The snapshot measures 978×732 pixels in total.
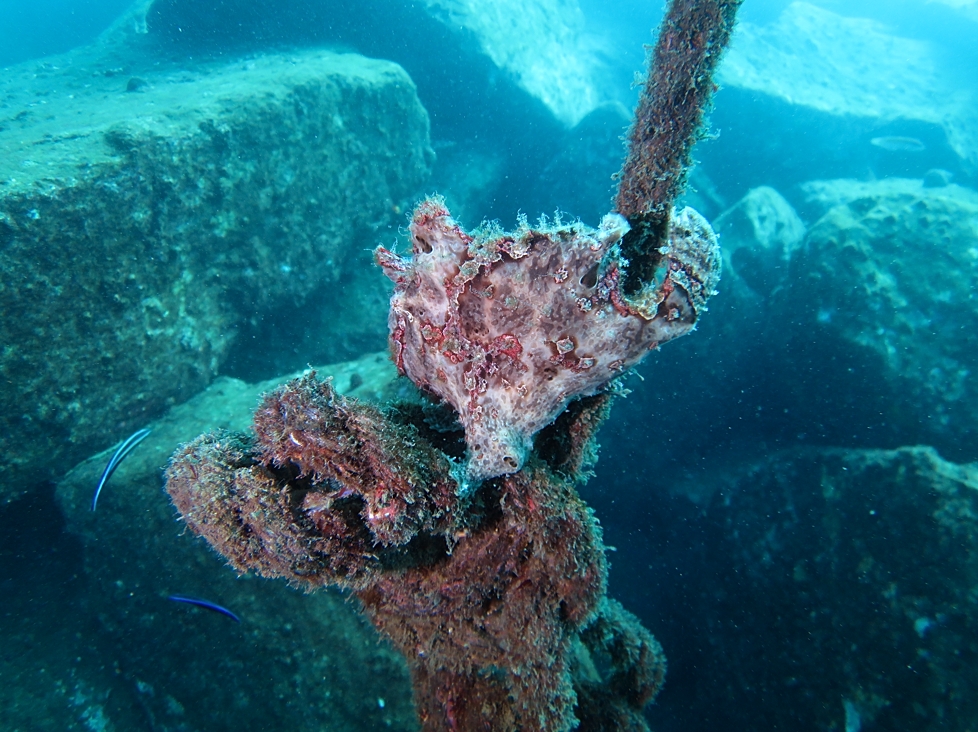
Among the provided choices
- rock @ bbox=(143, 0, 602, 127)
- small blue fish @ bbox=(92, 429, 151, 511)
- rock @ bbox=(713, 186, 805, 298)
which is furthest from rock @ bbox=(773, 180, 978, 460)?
small blue fish @ bbox=(92, 429, 151, 511)

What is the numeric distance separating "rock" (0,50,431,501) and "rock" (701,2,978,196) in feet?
39.3

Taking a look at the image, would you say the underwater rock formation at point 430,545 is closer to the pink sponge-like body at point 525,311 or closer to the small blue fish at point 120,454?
the pink sponge-like body at point 525,311

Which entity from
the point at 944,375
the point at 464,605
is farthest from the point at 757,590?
the point at 464,605

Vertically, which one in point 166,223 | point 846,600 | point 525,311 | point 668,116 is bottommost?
point 846,600

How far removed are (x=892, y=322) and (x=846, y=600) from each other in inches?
191

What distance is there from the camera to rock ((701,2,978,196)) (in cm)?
1559

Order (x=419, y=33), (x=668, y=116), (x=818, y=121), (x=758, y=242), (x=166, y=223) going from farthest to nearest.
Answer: (x=818, y=121) < (x=419, y=33) < (x=758, y=242) < (x=166, y=223) < (x=668, y=116)

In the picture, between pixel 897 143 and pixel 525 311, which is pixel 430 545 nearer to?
pixel 525 311

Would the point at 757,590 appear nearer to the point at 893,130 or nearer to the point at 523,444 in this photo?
the point at 523,444

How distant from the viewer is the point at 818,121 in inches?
623

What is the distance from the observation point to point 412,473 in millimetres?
1944

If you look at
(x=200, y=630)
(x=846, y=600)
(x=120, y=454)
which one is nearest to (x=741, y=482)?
(x=846, y=600)

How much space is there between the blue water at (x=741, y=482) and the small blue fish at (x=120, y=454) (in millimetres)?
598

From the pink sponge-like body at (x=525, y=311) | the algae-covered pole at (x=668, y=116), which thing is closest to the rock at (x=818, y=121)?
the algae-covered pole at (x=668, y=116)
